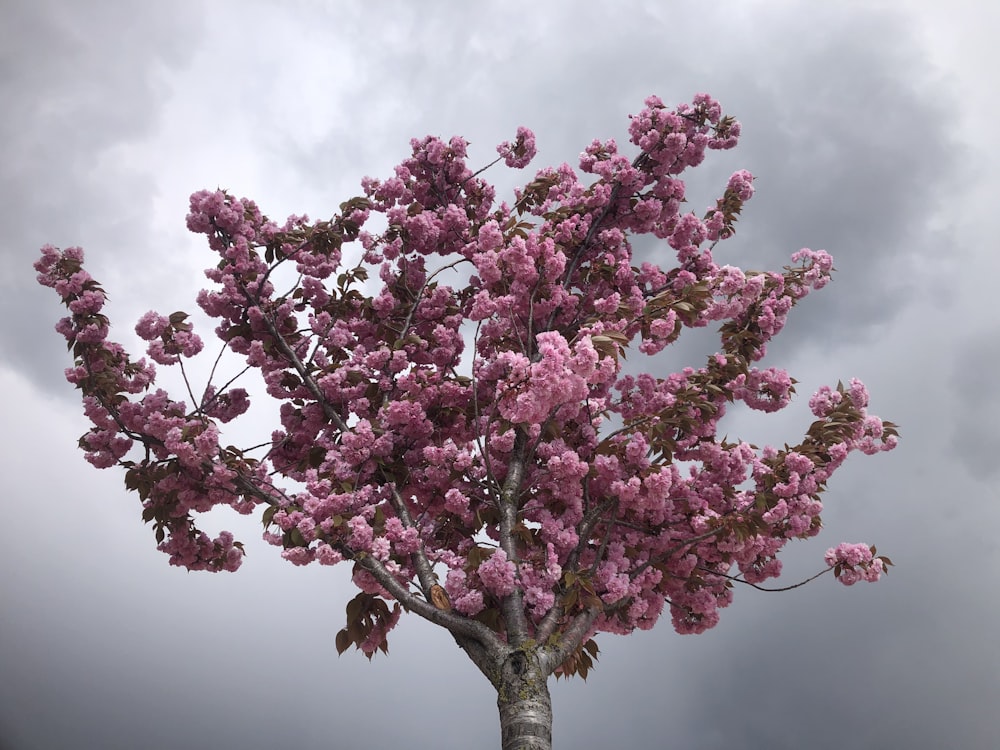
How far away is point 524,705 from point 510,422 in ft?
7.63

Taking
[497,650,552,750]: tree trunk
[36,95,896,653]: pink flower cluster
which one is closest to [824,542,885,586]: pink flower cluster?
[36,95,896,653]: pink flower cluster

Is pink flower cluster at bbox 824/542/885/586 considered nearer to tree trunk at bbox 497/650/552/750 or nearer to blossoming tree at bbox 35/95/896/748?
blossoming tree at bbox 35/95/896/748

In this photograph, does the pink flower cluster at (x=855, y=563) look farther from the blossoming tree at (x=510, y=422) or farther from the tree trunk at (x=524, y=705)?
the tree trunk at (x=524, y=705)

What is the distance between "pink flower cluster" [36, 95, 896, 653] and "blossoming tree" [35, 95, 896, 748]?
0.02m

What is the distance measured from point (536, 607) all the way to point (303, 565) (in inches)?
79.2

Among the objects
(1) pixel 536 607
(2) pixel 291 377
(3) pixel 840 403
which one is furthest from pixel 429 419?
(3) pixel 840 403

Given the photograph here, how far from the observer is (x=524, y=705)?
206 inches

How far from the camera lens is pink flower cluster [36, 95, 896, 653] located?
6141 mm

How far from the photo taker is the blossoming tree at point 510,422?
5988 millimetres

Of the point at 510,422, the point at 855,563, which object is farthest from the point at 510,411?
the point at 855,563

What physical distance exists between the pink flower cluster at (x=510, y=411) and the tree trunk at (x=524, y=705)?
11.5 inches

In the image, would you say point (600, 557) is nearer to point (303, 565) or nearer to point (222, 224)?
point (303, 565)

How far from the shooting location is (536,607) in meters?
5.91

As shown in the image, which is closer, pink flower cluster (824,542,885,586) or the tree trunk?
the tree trunk
